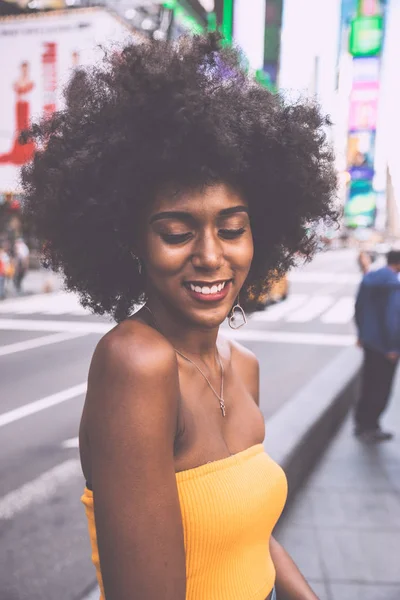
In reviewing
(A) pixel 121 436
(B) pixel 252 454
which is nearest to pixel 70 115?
(A) pixel 121 436

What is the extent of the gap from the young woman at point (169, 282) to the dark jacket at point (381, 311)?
406 centimetres

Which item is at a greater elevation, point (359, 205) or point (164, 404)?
point (164, 404)

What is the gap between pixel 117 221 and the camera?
1.25 m

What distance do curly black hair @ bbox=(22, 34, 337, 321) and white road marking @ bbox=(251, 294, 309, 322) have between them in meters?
11.5

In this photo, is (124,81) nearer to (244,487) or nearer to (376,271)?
(244,487)

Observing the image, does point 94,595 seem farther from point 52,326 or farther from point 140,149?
point 52,326

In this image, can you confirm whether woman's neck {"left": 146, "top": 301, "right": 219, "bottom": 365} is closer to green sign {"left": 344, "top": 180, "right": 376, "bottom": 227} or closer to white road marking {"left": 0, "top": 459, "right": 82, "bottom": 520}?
white road marking {"left": 0, "top": 459, "right": 82, "bottom": 520}

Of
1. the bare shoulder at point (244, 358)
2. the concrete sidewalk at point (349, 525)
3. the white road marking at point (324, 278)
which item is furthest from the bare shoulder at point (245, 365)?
the white road marking at point (324, 278)

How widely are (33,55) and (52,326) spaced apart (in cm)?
717

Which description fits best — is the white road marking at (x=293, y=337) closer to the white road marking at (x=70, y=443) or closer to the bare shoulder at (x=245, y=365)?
the white road marking at (x=70, y=443)

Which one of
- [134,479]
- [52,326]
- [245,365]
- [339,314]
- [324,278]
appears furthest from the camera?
[324,278]

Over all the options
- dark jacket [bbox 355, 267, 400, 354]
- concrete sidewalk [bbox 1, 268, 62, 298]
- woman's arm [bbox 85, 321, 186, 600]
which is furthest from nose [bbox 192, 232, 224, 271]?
concrete sidewalk [bbox 1, 268, 62, 298]

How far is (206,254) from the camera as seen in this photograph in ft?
3.78

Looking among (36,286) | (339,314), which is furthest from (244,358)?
(36,286)
